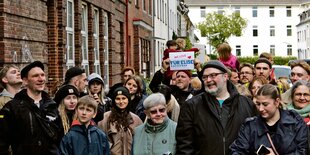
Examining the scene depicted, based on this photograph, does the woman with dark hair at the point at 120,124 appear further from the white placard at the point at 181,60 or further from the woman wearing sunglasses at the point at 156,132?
the white placard at the point at 181,60

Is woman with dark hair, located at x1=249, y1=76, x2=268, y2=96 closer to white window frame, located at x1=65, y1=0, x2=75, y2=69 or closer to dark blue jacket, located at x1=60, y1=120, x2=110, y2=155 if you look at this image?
dark blue jacket, located at x1=60, y1=120, x2=110, y2=155

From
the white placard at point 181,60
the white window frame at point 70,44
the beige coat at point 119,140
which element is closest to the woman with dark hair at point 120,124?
the beige coat at point 119,140

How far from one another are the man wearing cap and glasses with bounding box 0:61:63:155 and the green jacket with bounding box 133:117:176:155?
96cm

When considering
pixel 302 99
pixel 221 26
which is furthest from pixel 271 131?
pixel 221 26

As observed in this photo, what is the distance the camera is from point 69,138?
22.1ft

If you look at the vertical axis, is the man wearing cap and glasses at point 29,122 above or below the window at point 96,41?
below

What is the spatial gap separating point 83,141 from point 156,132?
0.83m

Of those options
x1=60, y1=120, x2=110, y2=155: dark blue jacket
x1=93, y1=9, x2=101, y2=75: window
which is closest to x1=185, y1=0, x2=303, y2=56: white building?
x1=93, y1=9, x2=101, y2=75: window

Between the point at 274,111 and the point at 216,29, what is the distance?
250ft

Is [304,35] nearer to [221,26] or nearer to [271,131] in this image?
[221,26]

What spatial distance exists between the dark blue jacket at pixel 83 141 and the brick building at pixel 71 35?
328 centimetres

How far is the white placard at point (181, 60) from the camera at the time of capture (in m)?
Answer: 11.0

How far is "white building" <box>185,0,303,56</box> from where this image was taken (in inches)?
3917

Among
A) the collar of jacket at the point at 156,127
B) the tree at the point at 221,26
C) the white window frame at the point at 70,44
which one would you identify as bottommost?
the collar of jacket at the point at 156,127
